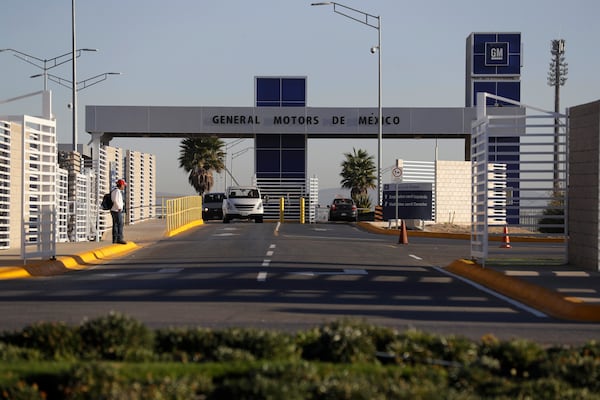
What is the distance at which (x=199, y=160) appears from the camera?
90.8m

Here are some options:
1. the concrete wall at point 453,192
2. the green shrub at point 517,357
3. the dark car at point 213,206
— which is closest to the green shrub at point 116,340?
the green shrub at point 517,357

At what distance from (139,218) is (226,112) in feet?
27.2

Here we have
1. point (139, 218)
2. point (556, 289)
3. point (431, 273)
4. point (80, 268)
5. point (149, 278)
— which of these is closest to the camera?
point (556, 289)

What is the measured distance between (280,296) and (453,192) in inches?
1447

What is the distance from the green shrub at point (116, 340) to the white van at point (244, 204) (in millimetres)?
47338

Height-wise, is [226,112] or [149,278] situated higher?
[226,112]

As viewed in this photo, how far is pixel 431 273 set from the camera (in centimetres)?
1948

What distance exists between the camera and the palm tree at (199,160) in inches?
3565

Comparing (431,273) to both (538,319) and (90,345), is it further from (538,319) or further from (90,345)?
(90,345)

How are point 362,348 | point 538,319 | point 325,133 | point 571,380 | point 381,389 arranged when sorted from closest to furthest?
point 381,389 → point 571,380 → point 362,348 → point 538,319 → point 325,133

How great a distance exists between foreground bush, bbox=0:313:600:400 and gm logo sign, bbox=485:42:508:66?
171 feet

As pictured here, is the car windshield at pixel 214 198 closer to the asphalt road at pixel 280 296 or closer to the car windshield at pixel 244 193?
the car windshield at pixel 244 193

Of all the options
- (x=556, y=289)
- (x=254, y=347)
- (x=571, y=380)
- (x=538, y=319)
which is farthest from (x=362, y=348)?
(x=556, y=289)

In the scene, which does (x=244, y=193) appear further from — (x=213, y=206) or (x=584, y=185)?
(x=584, y=185)
